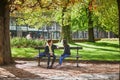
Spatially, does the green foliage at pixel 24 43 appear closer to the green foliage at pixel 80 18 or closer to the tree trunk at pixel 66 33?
the tree trunk at pixel 66 33

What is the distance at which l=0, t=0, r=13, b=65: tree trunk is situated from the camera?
19719 millimetres

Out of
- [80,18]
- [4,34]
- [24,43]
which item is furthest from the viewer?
[80,18]

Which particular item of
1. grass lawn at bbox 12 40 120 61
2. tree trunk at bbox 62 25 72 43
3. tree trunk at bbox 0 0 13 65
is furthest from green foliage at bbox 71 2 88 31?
tree trunk at bbox 0 0 13 65

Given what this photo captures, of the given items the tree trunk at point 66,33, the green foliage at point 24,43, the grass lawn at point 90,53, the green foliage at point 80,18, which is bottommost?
the grass lawn at point 90,53

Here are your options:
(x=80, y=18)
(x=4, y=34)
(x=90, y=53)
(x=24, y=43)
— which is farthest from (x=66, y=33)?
(x=4, y=34)

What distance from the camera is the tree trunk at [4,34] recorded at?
64.7 ft

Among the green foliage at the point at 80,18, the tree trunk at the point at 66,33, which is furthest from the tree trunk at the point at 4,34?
the tree trunk at the point at 66,33

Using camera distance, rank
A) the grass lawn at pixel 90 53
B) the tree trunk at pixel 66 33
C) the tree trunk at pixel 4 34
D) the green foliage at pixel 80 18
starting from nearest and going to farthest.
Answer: the tree trunk at pixel 4 34 < the grass lawn at pixel 90 53 < the tree trunk at pixel 66 33 < the green foliage at pixel 80 18

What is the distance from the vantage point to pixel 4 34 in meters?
20.0

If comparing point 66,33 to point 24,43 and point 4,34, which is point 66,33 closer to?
point 24,43

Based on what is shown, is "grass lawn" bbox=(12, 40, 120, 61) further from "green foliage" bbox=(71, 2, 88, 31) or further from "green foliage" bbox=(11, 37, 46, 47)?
"green foliage" bbox=(71, 2, 88, 31)

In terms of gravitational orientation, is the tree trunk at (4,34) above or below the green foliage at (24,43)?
above

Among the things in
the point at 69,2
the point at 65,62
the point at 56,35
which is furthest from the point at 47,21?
the point at 56,35

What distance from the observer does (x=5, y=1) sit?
19.8 meters
